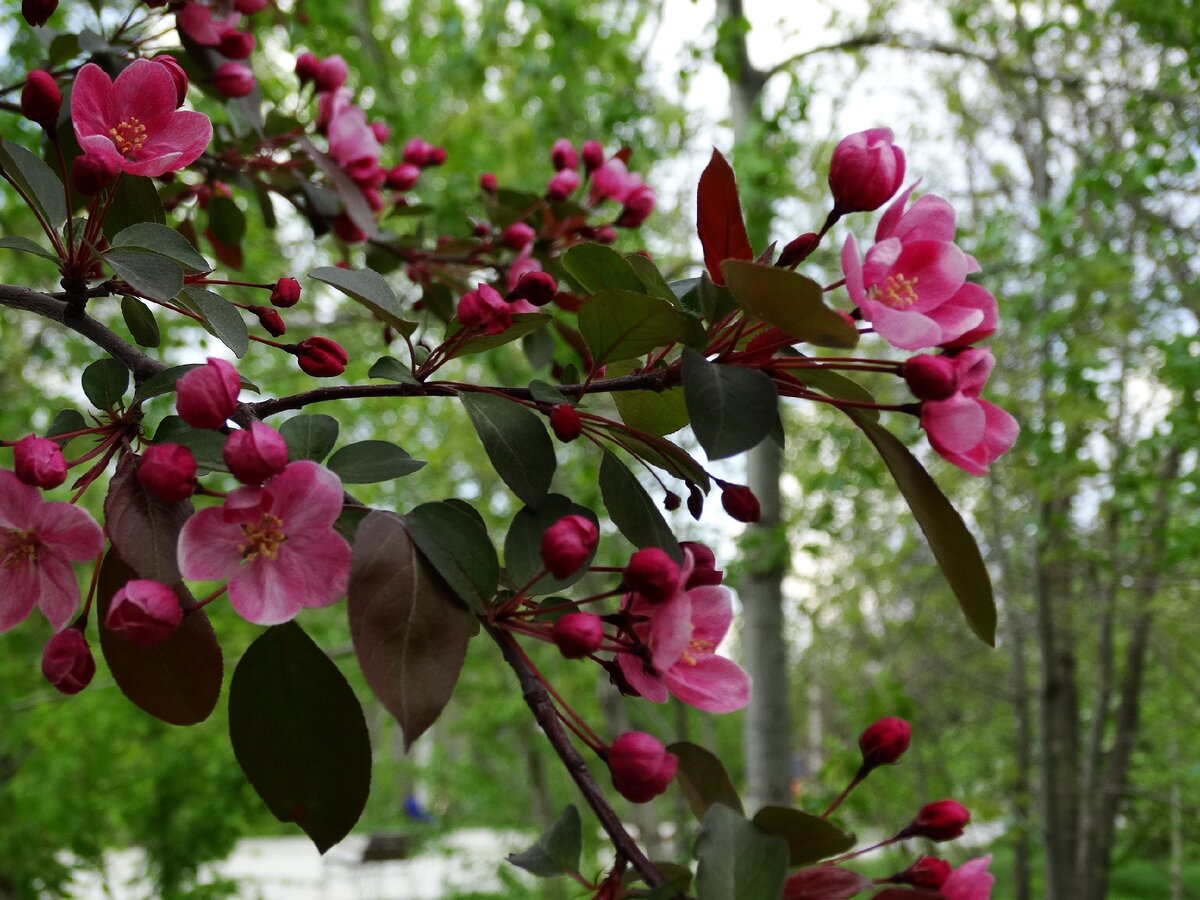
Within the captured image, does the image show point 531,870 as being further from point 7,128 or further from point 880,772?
point 880,772

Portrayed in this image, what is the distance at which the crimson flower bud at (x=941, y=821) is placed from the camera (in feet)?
2.10

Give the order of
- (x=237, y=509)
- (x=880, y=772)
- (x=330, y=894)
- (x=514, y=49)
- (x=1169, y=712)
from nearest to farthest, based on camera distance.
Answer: (x=237, y=509)
(x=514, y=49)
(x=880, y=772)
(x=1169, y=712)
(x=330, y=894)

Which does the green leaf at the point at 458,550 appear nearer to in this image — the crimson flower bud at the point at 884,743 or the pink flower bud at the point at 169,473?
the pink flower bud at the point at 169,473

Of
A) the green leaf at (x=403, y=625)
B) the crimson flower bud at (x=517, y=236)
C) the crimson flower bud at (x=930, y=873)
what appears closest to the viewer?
the green leaf at (x=403, y=625)

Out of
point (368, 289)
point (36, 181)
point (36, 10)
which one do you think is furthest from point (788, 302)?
point (36, 10)

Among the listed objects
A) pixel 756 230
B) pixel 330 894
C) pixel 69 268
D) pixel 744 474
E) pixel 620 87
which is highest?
pixel 620 87

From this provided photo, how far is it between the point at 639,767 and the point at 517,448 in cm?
19

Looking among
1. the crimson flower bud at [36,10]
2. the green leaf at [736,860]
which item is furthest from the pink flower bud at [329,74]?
the green leaf at [736,860]

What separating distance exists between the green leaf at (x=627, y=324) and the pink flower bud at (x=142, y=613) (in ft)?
0.87

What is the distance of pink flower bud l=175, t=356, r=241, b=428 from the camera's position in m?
0.49

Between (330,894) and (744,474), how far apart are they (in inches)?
326

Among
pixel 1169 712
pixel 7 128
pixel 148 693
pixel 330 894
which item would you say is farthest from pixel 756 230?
pixel 330 894

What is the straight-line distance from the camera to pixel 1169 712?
5668 millimetres

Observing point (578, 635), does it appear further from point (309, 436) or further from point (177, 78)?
point (177, 78)
